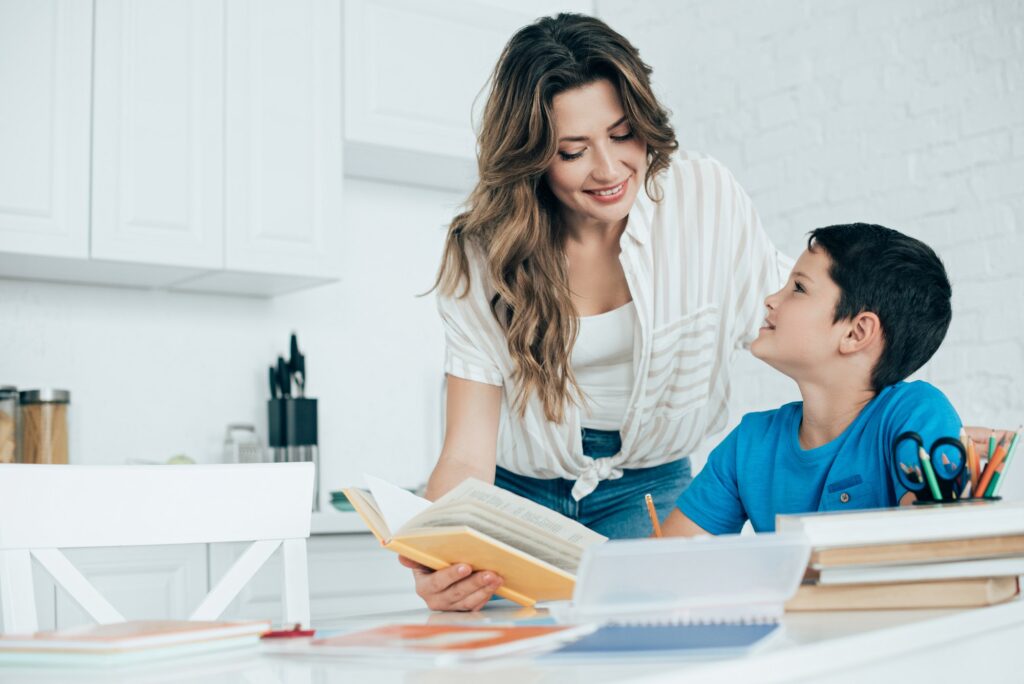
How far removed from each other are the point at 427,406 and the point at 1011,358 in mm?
1726

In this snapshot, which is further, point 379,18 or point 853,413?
point 379,18

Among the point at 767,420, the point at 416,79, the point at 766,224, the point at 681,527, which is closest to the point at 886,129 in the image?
the point at 766,224

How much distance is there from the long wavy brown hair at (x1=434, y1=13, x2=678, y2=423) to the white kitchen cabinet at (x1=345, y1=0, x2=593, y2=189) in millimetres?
1416

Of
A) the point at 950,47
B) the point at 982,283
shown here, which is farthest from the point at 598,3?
the point at 982,283

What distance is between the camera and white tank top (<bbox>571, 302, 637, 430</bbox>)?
173cm

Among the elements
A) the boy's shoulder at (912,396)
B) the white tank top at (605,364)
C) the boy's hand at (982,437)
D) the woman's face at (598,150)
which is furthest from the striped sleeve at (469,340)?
the boy's hand at (982,437)

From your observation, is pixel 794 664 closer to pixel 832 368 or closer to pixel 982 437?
pixel 982 437

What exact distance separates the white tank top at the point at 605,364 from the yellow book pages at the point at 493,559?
0.64 meters

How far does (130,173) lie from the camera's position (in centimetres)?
267

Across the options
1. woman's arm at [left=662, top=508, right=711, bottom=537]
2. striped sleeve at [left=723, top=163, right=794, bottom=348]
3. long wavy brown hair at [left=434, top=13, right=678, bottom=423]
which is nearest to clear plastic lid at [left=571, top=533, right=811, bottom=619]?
woman's arm at [left=662, top=508, right=711, bottom=537]

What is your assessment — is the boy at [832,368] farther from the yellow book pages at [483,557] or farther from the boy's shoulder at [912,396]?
the yellow book pages at [483,557]

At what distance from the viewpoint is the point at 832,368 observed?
1392 millimetres

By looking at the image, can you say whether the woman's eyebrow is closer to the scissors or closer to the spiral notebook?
the scissors

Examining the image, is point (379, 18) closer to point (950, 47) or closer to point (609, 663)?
point (950, 47)
